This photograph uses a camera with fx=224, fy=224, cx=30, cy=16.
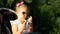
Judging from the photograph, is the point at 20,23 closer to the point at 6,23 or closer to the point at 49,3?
the point at 6,23

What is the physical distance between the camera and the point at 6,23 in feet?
8.00

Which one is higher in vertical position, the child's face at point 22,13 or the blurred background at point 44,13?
the child's face at point 22,13

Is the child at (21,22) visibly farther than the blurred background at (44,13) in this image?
No

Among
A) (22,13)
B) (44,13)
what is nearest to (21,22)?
(22,13)

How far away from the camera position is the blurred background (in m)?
3.04

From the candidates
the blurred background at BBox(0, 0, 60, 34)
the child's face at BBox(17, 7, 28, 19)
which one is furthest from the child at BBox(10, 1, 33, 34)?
the blurred background at BBox(0, 0, 60, 34)

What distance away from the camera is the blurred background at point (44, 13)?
9.98ft

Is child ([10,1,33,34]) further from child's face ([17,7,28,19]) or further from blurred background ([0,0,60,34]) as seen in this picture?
blurred background ([0,0,60,34])

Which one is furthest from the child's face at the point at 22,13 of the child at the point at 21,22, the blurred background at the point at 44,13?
the blurred background at the point at 44,13

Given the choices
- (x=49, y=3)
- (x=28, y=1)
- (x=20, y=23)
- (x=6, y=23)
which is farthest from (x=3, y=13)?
(x=49, y=3)

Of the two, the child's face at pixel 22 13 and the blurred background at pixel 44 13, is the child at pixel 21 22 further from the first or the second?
the blurred background at pixel 44 13

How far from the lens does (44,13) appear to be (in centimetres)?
319

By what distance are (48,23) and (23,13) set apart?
1.13m

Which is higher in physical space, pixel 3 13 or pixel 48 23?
pixel 3 13
